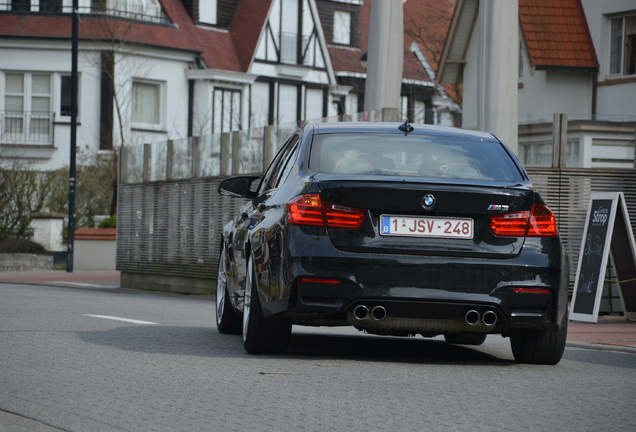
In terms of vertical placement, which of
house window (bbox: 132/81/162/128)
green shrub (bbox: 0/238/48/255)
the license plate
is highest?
house window (bbox: 132/81/162/128)

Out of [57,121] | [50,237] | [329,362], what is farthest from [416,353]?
[57,121]

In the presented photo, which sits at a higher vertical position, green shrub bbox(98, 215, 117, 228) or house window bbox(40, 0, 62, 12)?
house window bbox(40, 0, 62, 12)

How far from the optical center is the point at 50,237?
127 feet

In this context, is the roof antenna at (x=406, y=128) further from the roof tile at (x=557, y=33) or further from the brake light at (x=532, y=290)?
the roof tile at (x=557, y=33)

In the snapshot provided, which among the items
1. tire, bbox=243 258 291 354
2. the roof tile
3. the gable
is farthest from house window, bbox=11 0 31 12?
tire, bbox=243 258 291 354

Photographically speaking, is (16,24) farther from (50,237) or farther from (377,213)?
(377,213)

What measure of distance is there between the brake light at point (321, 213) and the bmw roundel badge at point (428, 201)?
396 mm

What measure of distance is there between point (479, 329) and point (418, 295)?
476mm

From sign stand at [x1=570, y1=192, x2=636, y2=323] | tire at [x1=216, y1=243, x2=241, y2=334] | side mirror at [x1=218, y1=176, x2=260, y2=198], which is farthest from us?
sign stand at [x1=570, y1=192, x2=636, y2=323]

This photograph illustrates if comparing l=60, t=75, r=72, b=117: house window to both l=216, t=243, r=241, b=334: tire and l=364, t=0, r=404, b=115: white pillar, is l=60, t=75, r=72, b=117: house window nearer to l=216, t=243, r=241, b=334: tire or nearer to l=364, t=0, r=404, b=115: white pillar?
l=364, t=0, r=404, b=115: white pillar

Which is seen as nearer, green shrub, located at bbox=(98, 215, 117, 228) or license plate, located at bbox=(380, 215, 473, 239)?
license plate, located at bbox=(380, 215, 473, 239)

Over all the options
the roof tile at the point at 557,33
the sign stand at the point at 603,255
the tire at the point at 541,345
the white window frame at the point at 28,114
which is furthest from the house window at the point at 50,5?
the tire at the point at 541,345

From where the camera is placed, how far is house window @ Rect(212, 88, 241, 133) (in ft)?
177

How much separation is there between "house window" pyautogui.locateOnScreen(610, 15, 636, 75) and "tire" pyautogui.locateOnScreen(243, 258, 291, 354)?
22.9m
